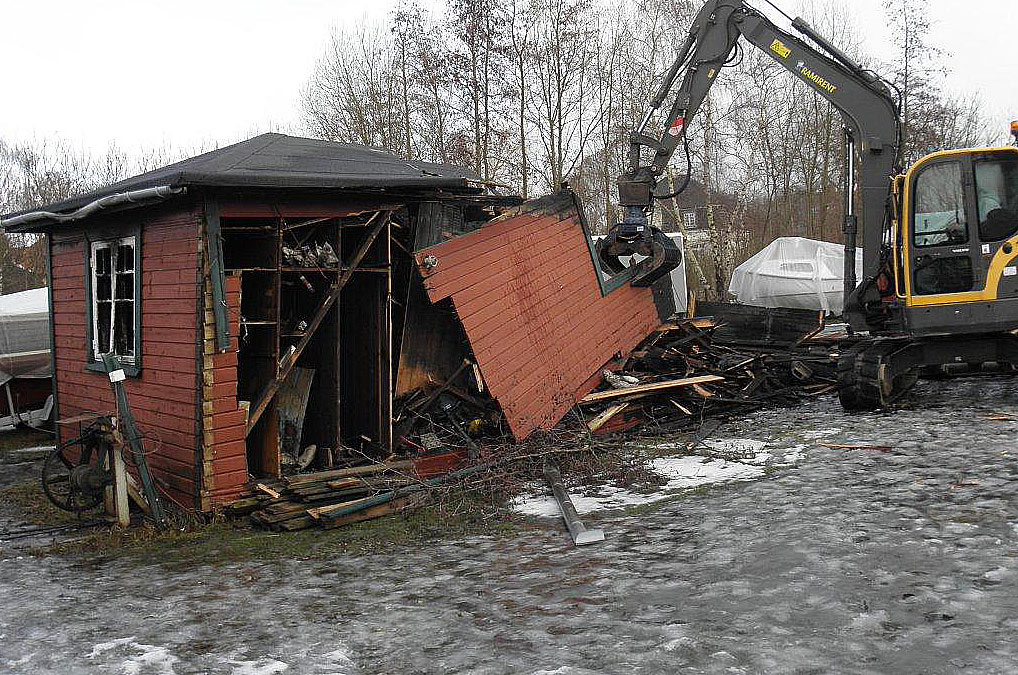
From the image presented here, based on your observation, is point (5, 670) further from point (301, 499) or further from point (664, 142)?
point (664, 142)

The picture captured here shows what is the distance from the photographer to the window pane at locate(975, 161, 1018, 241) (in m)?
→ 10.3

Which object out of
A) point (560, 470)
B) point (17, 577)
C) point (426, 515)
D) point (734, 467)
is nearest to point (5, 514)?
point (17, 577)

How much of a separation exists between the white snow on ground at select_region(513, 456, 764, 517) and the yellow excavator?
3.22 m

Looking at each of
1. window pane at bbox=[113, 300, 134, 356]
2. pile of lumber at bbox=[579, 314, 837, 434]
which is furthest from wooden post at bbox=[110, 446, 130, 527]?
pile of lumber at bbox=[579, 314, 837, 434]

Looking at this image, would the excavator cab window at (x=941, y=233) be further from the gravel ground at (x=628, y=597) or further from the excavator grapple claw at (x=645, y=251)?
the excavator grapple claw at (x=645, y=251)

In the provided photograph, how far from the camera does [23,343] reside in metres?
15.7

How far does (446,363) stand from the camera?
1036 centimetres

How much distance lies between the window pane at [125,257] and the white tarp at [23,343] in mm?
6550

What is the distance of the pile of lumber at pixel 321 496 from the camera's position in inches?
309

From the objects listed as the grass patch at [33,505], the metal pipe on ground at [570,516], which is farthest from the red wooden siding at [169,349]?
the metal pipe on ground at [570,516]

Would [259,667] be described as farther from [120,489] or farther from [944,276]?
[944,276]

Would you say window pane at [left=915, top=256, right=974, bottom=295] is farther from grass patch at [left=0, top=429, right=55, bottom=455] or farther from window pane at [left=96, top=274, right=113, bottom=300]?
grass patch at [left=0, top=429, right=55, bottom=455]

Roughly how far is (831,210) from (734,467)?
2976 centimetres

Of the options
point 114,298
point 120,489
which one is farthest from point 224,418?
point 114,298
